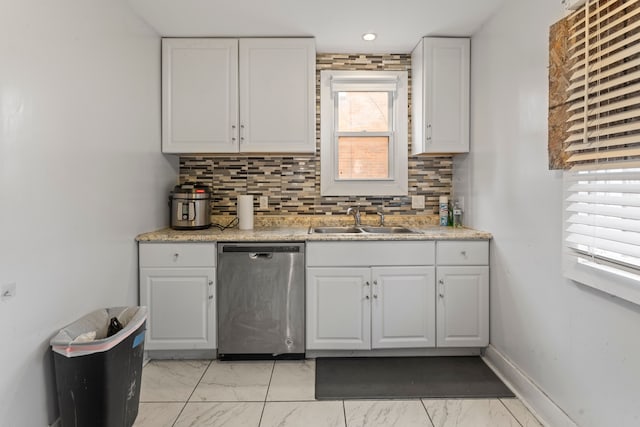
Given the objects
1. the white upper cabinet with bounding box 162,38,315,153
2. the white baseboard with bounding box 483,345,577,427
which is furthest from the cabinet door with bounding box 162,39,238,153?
the white baseboard with bounding box 483,345,577,427

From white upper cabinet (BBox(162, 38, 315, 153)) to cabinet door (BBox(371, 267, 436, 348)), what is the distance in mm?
1219

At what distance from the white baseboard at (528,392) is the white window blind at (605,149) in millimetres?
693

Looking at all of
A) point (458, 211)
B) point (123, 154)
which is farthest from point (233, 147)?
point (458, 211)

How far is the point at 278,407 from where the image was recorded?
80.4 inches

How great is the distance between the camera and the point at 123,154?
Answer: 2297mm

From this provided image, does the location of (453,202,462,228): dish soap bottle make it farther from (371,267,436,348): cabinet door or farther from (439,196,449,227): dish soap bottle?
(371,267,436,348): cabinet door

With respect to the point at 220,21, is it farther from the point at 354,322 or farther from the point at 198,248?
the point at 354,322

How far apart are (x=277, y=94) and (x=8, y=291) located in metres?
2.03

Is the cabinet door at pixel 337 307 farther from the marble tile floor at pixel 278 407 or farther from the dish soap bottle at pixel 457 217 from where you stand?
the dish soap bottle at pixel 457 217

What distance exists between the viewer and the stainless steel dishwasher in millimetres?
2516

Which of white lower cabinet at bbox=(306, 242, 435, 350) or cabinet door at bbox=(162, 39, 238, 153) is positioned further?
cabinet door at bbox=(162, 39, 238, 153)

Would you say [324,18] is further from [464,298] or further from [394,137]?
[464,298]

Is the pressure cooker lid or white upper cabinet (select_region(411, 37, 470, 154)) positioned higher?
white upper cabinet (select_region(411, 37, 470, 154))

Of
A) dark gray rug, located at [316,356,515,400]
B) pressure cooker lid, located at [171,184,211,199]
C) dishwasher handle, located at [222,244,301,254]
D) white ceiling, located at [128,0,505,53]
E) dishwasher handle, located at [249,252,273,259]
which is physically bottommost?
dark gray rug, located at [316,356,515,400]
